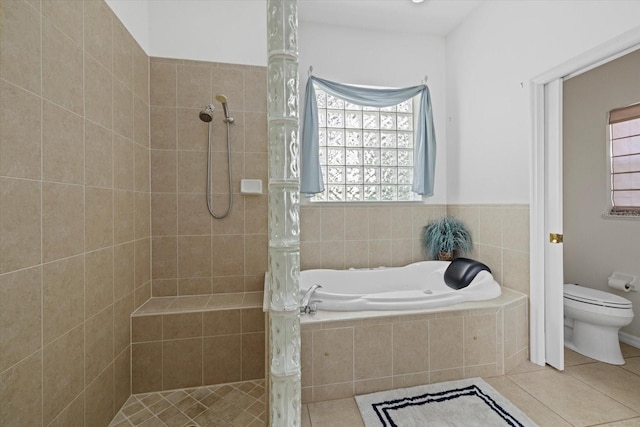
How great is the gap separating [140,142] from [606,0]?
2.83 metres

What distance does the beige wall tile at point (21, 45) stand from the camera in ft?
3.12

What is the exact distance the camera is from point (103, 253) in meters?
1.48

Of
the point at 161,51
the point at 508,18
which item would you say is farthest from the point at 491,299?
the point at 161,51

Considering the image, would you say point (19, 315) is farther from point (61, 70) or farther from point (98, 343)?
point (61, 70)

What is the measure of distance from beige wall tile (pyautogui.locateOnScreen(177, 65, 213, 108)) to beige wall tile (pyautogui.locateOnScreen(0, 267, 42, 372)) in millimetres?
1451

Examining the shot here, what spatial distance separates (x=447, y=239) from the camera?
2.64m

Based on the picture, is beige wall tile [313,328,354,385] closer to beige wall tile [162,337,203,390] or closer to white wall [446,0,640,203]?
beige wall tile [162,337,203,390]

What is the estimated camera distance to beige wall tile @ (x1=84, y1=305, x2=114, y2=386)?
52.4 inches

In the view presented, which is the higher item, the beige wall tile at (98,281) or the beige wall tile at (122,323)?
the beige wall tile at (98,281)

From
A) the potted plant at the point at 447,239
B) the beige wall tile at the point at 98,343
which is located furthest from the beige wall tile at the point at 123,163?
the potted plant at the point at 447,239

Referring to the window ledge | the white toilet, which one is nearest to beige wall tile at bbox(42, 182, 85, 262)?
the white toilet

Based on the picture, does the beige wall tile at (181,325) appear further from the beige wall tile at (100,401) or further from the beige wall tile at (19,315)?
the beige wall tile at (19,315)

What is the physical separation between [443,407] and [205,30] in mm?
2866

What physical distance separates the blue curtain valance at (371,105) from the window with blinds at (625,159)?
1.45 metres
